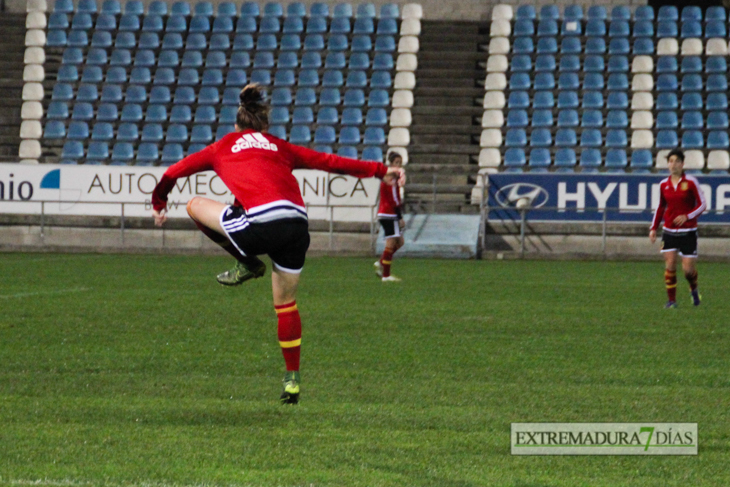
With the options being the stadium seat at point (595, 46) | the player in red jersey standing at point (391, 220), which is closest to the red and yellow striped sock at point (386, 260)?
the player in red jersey standing at point (391, 220)

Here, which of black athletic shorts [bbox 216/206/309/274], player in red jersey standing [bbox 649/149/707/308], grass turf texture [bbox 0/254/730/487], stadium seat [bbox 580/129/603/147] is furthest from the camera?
stadium seat [bbox 580/129/603/147]

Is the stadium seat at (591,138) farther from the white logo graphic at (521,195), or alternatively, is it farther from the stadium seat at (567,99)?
the white logo graphic at (521,195)

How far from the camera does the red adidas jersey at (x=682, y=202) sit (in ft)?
39.2

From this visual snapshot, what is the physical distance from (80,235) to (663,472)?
20.6m

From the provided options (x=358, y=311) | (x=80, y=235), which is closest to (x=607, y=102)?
(x=80, y=235)

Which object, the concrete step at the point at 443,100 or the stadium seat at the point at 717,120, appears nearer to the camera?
the stadium seat at the point at 717,120

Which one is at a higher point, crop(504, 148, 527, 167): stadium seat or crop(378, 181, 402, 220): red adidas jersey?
crop(504, 148, 527, 167): stadium seat

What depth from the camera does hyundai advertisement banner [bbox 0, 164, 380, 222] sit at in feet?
74.2

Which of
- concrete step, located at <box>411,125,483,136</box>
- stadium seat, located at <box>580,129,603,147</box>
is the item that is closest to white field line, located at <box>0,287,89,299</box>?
concrete step, located at <box>411,125,483,136</box>

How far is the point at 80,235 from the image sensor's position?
23.5 m

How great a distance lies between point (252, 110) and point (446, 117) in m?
20.7

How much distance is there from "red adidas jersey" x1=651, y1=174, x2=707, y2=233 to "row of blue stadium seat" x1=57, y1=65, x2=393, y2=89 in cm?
1493

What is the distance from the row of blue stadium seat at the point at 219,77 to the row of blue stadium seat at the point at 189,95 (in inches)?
6.5

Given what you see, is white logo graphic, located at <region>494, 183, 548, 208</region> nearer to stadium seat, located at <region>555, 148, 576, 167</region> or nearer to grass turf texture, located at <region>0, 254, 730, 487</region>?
stadium seat, located at <region>555, 148, 576, 167</region>
